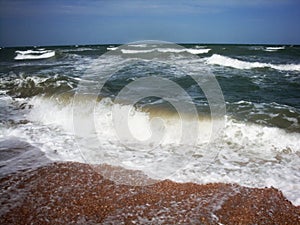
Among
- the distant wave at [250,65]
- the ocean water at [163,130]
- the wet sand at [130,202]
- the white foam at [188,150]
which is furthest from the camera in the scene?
the distant wave at [250,65]

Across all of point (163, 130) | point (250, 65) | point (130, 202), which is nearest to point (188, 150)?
point (163, 130)

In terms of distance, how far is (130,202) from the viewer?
4.67m

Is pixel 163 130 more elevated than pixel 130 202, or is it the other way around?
pixel 163 130

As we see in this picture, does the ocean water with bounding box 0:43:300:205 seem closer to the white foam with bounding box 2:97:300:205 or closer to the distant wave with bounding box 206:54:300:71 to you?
the white foam with bounding box 2:97:300:205

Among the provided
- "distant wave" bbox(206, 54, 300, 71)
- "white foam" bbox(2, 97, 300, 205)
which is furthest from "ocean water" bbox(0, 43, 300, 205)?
"distant wave" bbox(206, 54, 300, 71)

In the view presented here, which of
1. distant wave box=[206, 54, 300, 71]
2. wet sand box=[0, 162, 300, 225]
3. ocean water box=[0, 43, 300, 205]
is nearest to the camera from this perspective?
wet sand box=[0, 162, 300, 225]

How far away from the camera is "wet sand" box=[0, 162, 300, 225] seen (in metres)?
4.21

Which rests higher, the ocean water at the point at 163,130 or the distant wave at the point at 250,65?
the distant wave at the point at 250,65

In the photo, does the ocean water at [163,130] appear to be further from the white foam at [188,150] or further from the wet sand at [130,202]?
the wet sand at [130,202]

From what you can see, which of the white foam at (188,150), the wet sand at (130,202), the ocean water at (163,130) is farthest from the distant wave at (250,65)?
the wet sand at (130,202)

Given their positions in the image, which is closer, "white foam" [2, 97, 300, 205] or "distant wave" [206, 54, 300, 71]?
"white foam" [2, 97, 300, 205]

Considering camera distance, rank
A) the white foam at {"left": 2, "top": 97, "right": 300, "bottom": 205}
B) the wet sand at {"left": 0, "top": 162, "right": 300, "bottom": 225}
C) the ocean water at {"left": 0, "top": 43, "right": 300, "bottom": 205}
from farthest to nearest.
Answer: the ocean water at {"left": 0, "top": 43, "right": 300, "bottom": 205} → the white foam at {"left": 2, "top": 97, "right": 300, "bottom": 205} → the wet sand at {"left": 0, "top": 162, "right": 300, "bottom": 225}

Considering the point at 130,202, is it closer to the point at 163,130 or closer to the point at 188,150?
the point at 188,150

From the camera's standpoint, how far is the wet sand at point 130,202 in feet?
13.8
